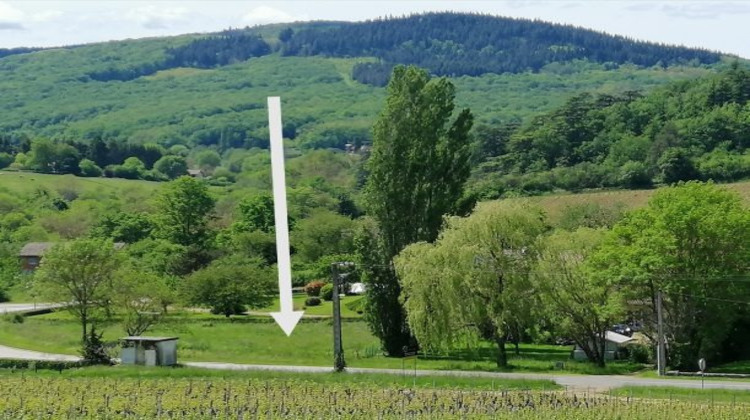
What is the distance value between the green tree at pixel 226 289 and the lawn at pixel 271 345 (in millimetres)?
1799

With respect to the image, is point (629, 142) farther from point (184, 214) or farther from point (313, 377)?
point (313, 377)

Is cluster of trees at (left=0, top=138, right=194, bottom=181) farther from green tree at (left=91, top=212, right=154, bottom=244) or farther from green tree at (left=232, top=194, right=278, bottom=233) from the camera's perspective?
green tree at (left=232, top=194, right=278, bottom=233)

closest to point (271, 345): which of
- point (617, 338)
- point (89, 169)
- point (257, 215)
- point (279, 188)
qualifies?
point (617, 338)

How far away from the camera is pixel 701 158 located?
11112cm

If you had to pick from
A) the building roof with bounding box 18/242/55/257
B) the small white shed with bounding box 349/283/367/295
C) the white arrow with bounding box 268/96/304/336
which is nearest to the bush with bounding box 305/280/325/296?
the small white shed with bounding box 349/283/367/295

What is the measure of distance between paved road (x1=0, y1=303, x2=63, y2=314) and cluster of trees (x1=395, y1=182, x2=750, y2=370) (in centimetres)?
3072

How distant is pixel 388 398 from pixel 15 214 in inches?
3647

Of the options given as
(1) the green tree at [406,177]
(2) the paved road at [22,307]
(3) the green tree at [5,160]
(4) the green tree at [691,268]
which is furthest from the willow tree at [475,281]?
(3) the green tree at [5,160]

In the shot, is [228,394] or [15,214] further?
[15,214]

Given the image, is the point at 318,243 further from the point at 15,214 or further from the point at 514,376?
the point at 514,376

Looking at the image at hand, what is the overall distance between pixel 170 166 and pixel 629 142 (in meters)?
90.7

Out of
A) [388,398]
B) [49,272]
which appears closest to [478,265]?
[388,398]

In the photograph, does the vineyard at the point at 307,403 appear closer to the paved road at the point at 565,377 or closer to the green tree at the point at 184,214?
the paved road at the point at 565,377

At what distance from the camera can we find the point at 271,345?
5756cm
